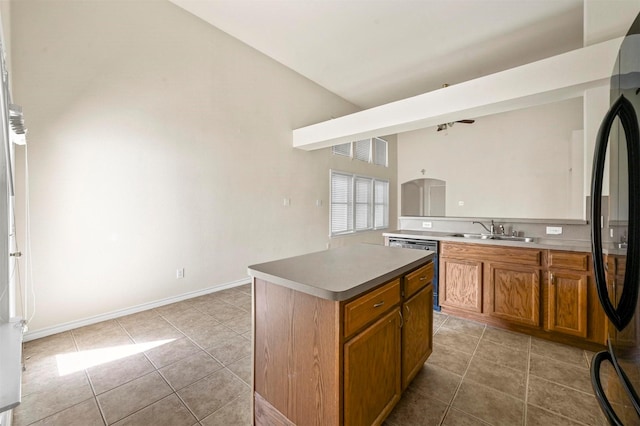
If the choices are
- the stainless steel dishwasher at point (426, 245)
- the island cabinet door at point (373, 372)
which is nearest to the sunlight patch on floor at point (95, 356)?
the island cabinet door at point (373, 372)

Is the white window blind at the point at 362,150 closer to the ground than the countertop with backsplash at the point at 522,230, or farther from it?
farther from it

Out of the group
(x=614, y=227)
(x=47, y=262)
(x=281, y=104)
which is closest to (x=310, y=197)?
(x=281, y=104)

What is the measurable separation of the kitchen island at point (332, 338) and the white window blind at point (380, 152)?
6.17 m

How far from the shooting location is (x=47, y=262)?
2.60 metres

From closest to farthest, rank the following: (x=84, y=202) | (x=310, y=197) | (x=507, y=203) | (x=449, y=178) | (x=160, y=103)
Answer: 1. (x=84, y=202)
2. (x=160, y=103)
3. (x=310, y=197)
4. (x=507, y=203)
5. (x=449, y=178)

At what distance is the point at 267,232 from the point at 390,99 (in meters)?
4.59

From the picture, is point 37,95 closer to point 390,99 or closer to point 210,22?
point 210,22

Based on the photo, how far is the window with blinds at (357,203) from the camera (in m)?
6.22

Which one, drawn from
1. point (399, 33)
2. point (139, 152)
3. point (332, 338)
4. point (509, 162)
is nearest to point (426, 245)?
point (332, 338)

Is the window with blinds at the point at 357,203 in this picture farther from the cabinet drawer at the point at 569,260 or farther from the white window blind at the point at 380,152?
the cabinet drawer at the point at 569,260

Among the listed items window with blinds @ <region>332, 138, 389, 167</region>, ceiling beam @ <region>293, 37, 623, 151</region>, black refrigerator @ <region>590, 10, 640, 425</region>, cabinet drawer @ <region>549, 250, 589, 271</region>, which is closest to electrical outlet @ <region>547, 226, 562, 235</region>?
cabinet drawer @ <region>549, 250, 589, 271</region>

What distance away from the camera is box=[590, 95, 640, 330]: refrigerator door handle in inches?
33.1

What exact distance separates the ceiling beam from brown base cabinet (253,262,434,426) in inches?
102

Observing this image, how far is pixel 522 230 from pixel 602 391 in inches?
98.2
